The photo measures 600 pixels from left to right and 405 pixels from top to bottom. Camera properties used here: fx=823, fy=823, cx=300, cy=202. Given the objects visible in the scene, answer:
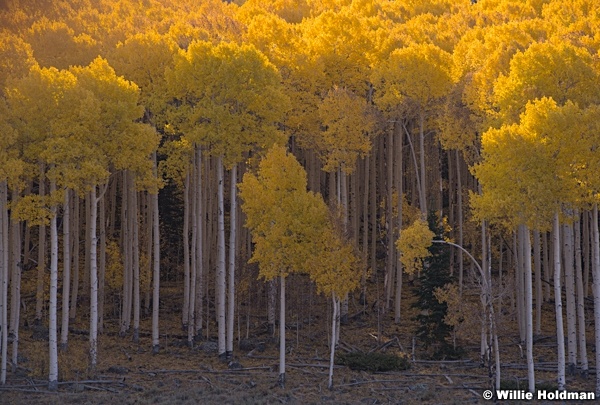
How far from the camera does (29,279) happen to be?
38.2m

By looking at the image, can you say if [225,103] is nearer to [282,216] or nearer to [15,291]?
[282,216]

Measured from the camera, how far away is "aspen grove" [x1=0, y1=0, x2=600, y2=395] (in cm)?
2444

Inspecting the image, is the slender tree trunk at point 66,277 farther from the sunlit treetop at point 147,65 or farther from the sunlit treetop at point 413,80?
the sunlit treetop at point 413,80

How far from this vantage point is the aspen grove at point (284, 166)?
2444cm

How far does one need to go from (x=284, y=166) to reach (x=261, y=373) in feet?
22.5

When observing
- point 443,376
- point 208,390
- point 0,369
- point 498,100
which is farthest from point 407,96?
point 0,369

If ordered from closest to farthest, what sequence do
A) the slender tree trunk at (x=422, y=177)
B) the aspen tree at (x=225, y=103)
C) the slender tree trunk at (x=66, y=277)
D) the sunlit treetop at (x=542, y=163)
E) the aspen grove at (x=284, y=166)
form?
the sunlit treetop at (x=542, y=163) < the aspen grove at (x=284, y=166) < the slender tree trunk at (x=66, y=277) < the aspen tree at (x=225, y=103) < the slender tree trunk at (x=422, y=177)

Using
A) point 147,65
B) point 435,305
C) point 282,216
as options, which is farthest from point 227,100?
point 435,305

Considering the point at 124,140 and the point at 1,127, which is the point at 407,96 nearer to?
the point at 124,140

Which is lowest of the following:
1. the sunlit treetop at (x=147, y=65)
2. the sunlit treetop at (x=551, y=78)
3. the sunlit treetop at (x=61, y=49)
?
the sunlit treetop at (x=551, y=78)

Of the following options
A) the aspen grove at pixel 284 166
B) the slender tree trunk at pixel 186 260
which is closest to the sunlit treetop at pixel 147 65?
the aspen grove at pixel 284 166

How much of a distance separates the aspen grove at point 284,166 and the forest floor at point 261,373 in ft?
1.47

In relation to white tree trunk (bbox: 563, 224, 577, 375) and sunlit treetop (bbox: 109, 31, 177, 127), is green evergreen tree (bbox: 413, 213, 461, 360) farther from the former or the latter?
sunlit treetop (bbox: 109, 31, 177, 127)

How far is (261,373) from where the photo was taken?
27094 mm
